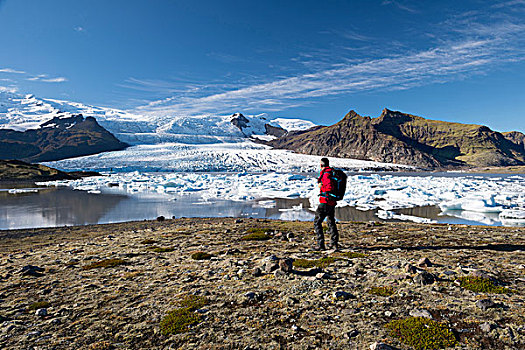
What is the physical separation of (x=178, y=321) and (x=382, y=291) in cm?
358

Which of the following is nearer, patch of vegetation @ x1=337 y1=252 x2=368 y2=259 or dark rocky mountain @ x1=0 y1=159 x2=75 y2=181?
patch of vegetation @ x1=337 y1=252 x2=368 y2=259

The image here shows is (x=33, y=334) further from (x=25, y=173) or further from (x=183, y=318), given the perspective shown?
(x=25, y=173)

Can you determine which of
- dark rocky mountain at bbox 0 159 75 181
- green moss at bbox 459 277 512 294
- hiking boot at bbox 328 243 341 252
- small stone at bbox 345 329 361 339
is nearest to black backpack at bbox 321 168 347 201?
hiking boot at bbox 328 243 341 252

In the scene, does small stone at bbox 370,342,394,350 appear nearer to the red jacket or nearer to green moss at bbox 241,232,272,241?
the red jacket

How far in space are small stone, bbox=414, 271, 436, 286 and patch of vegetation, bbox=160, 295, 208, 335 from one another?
4003 millimetres

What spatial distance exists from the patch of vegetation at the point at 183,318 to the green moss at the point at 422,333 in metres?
2.92

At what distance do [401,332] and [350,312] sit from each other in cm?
84

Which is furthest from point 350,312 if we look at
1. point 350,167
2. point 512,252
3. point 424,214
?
point 350,167

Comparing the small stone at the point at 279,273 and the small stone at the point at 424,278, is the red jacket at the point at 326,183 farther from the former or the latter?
the small stone at the point at 424,278

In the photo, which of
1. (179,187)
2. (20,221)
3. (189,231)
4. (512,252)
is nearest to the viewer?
(512,252)

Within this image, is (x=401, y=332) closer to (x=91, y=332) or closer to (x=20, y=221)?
(x=91, y=332)

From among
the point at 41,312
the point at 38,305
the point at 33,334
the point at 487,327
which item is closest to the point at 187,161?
the point at 38,305

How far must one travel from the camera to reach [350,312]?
14.9ft

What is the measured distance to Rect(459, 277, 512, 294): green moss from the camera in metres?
5.01
